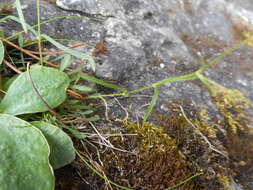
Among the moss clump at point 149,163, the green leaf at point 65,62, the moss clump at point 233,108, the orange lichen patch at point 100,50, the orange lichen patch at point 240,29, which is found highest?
the orange lichen patch at point 240,29

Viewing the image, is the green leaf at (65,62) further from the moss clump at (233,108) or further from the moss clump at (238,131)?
the moss clump at (233,108)

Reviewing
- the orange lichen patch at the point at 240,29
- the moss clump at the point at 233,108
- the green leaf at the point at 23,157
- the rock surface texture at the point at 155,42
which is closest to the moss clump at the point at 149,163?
the rock surface texture at the point at 155,42

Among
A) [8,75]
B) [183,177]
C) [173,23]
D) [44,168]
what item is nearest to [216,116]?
[183,177]

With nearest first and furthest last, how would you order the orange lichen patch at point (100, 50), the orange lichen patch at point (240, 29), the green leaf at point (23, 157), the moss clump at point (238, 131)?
the green leaf at point (23, 157) → the moss clump at point (238, 131) → the orange lichen patch at point (100, 50) → the orange lichen patch at point (240, 29)

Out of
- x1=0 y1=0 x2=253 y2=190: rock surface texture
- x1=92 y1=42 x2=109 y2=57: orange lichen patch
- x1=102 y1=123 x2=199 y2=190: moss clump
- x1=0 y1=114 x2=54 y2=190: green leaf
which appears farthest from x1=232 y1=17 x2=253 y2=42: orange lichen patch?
x1=0 y1=114 x2=54 y2=190: green leaf

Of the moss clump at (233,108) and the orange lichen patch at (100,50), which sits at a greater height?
the orange lichen patch at (100,50)

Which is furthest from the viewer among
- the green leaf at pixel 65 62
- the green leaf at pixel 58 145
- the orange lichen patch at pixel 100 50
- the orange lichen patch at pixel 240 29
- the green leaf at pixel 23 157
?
the orange lichen patch at pixel 240 29

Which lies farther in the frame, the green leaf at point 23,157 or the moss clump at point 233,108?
the moss clump at point 233,108

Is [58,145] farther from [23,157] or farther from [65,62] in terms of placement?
[65,62]
